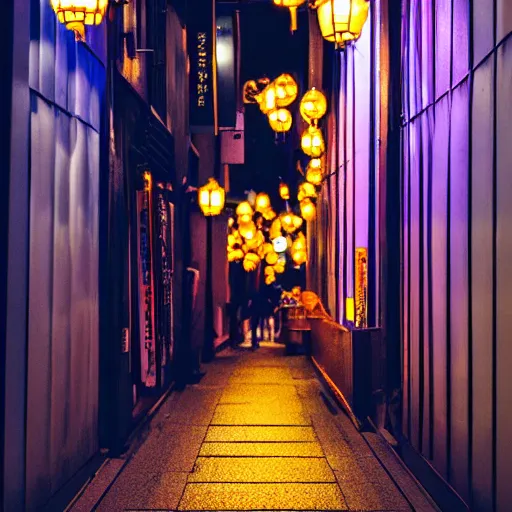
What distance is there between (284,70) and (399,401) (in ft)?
73.2

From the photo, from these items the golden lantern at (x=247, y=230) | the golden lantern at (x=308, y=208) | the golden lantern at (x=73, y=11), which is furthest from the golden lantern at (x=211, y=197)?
the golden lantern at (x=73, y=11)

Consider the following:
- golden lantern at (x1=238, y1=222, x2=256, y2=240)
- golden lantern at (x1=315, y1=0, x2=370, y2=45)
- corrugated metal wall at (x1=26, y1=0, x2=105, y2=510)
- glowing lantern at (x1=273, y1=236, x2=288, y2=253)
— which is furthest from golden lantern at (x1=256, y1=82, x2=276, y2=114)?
glowing lantern at (x1=273, y1=236, x2=288, y2=253)

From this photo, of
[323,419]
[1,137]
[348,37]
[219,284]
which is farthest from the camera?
[219,284]

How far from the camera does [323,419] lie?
11812 millimetres

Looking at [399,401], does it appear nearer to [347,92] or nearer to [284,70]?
[347,92]

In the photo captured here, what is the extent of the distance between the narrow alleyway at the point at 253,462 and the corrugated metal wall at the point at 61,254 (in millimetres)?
1072

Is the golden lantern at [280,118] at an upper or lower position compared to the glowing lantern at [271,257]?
upper

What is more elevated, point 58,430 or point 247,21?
point 247,21

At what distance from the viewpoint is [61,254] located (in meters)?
6.88

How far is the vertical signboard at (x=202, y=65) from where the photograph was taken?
1593cm

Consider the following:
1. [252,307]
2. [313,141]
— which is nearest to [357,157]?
[313,141]

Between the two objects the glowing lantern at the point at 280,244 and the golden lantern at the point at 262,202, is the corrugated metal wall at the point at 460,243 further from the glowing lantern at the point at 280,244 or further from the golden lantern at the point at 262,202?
the glowing lantern at the point at 280,244

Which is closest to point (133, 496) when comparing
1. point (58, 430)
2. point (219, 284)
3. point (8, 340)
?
point (58, 430)

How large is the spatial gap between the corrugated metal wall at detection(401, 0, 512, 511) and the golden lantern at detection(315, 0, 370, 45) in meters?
0.89
